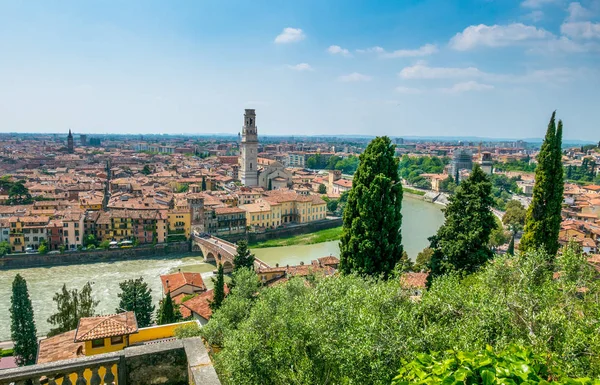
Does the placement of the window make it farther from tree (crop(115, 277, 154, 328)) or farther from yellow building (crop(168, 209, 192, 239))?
yellow building (crop(168, 209, 192, 239))

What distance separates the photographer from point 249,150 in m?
50.3

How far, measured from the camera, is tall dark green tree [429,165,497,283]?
9984 mm

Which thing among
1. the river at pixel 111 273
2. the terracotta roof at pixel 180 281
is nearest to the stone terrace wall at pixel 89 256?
the river at pixel 111 273

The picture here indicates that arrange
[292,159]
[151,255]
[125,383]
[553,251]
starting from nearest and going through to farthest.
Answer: [125,383] < [553,251] < [151,255] < [292,159]

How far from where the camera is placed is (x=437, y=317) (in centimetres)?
500

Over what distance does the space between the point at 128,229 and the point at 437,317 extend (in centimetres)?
2899

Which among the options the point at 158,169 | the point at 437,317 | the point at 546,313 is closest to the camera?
the point at 546,313

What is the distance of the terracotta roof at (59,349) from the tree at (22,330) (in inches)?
193

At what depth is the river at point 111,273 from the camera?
2006 cm

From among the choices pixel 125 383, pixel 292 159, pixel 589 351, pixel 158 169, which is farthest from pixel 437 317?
pixel 292 159

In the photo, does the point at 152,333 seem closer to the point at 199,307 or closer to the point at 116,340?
the point at 116,340

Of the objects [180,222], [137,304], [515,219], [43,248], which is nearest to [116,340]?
[137,304]

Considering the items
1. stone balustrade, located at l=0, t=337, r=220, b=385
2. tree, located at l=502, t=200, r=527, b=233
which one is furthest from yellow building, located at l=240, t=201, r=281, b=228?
stone balustrade, located at l=0, t=337, r=220, b=385

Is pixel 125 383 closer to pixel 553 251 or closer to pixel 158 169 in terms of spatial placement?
pixel 553 251
